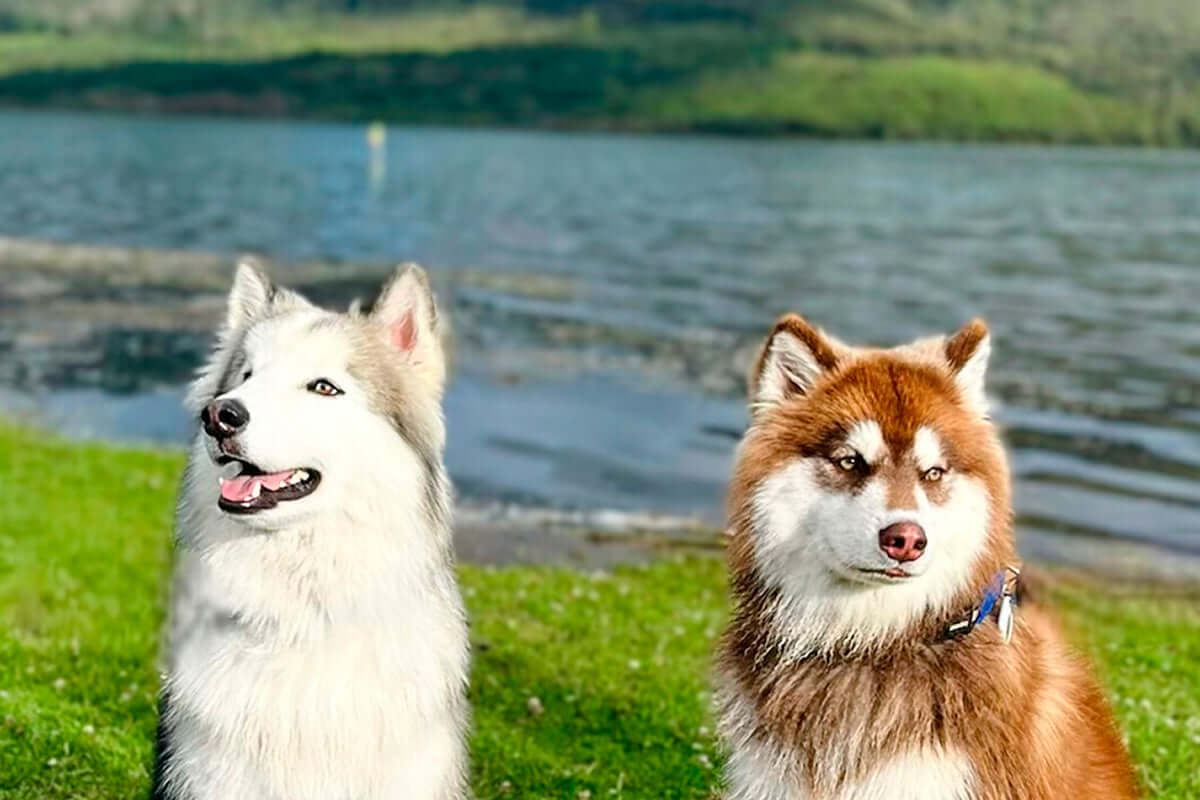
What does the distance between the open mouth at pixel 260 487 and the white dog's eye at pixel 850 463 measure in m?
2.54

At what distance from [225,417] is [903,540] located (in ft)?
10.4

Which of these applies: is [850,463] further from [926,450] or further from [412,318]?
[412,318]

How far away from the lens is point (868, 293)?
53.7 meters

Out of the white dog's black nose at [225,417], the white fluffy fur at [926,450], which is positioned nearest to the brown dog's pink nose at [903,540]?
the white fluffy fur at [926,450]

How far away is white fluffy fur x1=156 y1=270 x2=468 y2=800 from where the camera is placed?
20.2 ft

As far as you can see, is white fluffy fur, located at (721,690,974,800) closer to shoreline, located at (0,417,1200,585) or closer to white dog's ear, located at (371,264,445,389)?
white dog's ear, located at (371,264,445,389)

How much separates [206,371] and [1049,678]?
4.75m

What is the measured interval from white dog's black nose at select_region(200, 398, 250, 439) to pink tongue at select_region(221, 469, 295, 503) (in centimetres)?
25

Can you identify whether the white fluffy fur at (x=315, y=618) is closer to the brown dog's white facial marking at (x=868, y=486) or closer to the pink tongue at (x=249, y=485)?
the pink tongue at (x=249, y=485)

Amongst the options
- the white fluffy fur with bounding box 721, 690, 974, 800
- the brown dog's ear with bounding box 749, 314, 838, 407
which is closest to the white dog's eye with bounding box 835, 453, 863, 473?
the brown dog's ear with bounding box 749, 314, 838, 407

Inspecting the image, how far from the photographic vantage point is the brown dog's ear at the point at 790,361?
252 inches

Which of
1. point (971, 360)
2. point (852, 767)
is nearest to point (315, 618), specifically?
point (852, 767)

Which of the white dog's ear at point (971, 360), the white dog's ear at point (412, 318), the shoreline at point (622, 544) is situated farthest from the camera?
the shoreline at point (622, 544)

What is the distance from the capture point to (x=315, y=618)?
6.20 m
